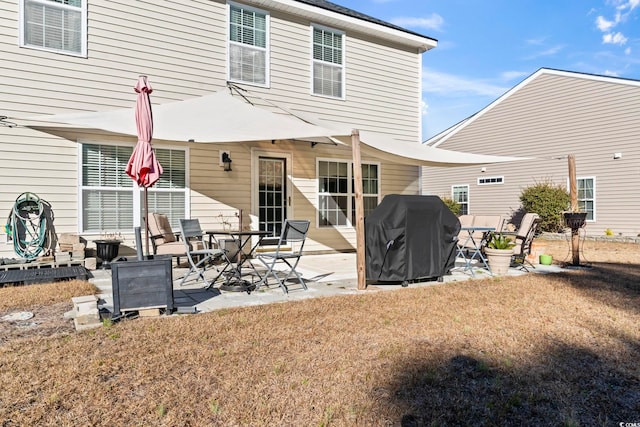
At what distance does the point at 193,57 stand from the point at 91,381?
6198 mm

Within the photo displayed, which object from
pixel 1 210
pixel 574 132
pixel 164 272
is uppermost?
pixel 574 132

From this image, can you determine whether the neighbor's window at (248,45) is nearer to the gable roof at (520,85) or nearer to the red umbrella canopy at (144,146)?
the red umbrella canopy at (144,146)

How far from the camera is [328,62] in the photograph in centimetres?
870

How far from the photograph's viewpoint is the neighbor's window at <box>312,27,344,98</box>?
8586 millimetres

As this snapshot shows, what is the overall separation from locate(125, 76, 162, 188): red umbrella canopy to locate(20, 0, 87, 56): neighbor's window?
3147mm

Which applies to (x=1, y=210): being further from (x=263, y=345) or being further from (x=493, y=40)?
(x=493, y=40)

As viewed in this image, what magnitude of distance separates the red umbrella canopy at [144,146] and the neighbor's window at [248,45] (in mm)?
3709

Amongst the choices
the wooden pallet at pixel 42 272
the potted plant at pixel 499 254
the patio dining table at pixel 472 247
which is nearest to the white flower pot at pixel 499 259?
the potted plant at pixel 499 254

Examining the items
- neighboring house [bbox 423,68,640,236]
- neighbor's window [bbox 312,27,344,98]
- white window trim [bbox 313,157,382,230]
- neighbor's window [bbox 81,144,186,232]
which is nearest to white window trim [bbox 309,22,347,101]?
neighbor's window [bbox 312,27,344,98]

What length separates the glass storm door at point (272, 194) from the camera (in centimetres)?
811

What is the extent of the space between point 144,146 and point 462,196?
45.9 ft

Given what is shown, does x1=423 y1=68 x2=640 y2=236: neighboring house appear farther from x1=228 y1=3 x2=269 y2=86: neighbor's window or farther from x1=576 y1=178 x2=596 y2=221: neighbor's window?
x1=228 y1=3 x2=269 y2=86: neighbor's window

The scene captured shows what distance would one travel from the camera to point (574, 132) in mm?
13141

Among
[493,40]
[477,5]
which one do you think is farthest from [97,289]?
[493,40]
